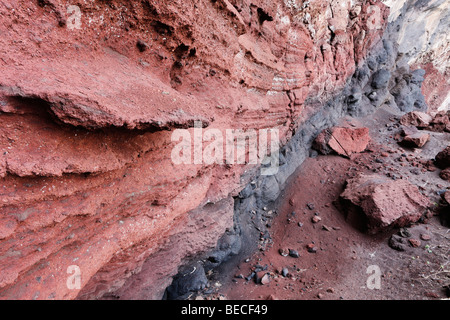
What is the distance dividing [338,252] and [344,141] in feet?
10.8

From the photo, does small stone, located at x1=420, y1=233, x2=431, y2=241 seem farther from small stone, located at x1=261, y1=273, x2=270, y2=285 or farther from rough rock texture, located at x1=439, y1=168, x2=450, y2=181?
small stone, located at x1=261, y1=273, x2=270, y2=285

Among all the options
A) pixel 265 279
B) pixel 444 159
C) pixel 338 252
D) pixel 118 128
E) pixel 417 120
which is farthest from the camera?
pixel 417 120

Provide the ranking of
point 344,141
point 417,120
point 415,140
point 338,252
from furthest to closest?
point 417,120
point 344,141
point 415,140
point 338,252

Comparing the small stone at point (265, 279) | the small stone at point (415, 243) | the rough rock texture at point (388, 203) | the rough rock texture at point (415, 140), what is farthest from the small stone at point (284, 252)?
the rough rock texture at point (415, 140)

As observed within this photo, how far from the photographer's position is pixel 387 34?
826 centimetres

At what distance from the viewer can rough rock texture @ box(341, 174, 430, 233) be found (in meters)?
3.55

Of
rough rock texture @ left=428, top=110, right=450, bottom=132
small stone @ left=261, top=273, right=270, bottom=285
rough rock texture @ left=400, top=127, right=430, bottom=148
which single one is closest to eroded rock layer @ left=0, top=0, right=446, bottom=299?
small stone @ left=261, top=273, right=270, bottom=285

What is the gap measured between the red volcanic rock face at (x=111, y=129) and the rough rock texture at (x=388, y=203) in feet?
8.60

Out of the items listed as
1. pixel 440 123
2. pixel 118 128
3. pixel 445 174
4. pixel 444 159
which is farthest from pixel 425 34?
pixel 118 128

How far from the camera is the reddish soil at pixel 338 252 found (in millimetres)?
2926

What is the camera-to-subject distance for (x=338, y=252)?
364cm

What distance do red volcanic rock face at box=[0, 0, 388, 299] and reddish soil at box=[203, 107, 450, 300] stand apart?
1.18 meters

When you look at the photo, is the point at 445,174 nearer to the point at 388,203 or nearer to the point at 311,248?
the point at 388,203
